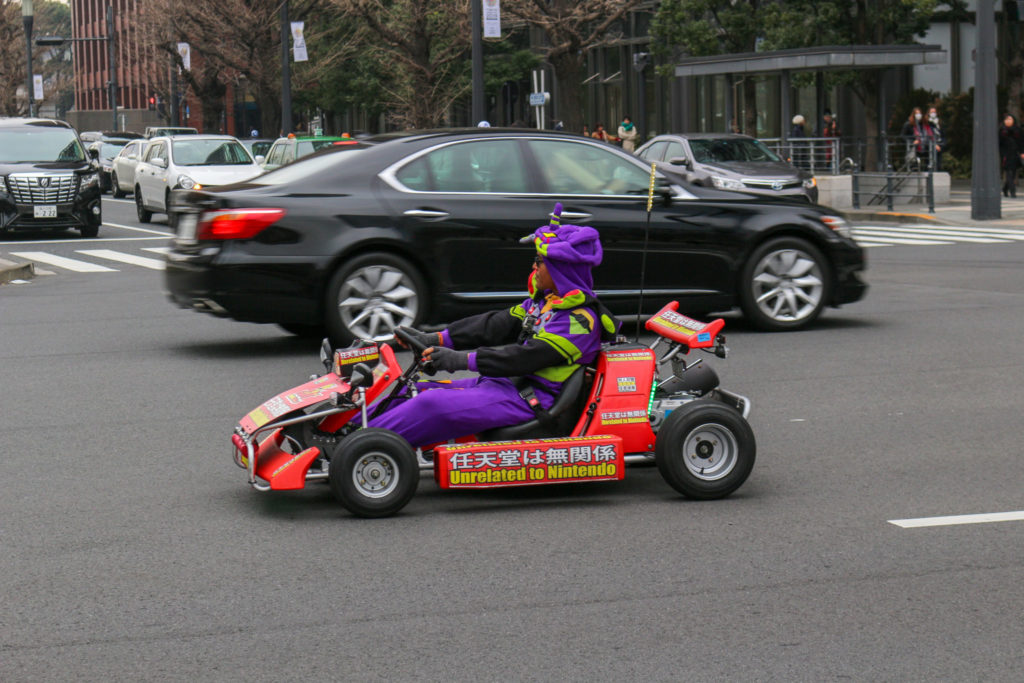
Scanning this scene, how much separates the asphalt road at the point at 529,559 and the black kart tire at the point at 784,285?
84.9 inches

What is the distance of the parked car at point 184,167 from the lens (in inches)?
1053

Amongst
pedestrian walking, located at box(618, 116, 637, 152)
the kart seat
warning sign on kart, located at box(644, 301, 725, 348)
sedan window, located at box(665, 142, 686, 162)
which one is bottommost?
the kart seat

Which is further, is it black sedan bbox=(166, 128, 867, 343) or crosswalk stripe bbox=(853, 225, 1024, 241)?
crosswalk stripe bbox=(853, 225, 1024, 241)

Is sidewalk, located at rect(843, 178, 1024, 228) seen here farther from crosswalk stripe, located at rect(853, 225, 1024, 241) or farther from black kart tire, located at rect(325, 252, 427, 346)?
black kart tire, located at rect(325, 252, 427, 346)

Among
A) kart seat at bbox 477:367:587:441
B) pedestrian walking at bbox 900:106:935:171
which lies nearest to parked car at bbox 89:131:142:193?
pedestrian walking at bbox 900:106:935:171

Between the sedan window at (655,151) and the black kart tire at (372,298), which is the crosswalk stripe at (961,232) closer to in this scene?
the sedan window at (655,151)

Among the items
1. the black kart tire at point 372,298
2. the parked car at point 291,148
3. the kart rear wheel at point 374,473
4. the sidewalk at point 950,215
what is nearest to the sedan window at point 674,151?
the sidewalk at point 950,215

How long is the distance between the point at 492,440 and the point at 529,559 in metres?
0.98

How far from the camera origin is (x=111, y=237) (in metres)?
25.0

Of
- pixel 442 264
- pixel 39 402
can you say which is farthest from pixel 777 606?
pixel 442 264

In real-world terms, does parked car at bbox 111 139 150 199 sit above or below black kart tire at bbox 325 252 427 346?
above

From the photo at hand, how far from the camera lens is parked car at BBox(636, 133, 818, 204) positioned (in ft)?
77.9

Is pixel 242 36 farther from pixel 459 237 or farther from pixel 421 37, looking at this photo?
pixel 459 237

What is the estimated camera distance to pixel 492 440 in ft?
21.4
